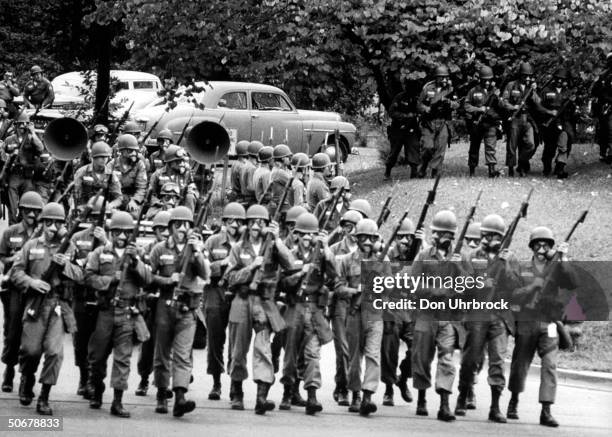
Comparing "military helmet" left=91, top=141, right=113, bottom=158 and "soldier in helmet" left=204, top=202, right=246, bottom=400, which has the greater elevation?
"military helmet" left=91, top=141, right=113, bottom=158

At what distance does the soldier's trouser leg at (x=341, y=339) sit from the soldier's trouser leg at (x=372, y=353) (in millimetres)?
282

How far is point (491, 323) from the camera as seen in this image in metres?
15.7

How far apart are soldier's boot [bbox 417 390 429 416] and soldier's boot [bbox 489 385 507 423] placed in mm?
661

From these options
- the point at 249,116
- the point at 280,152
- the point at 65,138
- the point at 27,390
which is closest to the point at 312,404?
the point at 27,390

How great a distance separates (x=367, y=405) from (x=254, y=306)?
59.2 inches

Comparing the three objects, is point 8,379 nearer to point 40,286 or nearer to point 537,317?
point 40,286

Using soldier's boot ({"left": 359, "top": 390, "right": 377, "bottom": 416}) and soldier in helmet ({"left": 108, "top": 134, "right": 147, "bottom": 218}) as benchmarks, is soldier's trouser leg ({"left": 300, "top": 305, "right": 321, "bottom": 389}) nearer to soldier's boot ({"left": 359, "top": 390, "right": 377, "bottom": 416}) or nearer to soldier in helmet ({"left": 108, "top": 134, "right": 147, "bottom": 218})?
soldier's boot ({"left": 359, "top": 390, "right": 377, "bottom": 416})

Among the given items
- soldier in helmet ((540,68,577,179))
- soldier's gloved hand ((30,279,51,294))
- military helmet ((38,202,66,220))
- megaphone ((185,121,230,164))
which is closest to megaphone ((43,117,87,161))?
megaphone ((185,121,230,164))

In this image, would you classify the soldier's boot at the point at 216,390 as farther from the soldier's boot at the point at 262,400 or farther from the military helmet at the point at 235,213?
the military helmet at the point at 235,213

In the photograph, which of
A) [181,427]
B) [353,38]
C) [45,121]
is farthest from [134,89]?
[181,427]

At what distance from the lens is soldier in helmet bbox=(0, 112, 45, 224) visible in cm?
2211

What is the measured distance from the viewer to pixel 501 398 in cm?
1688

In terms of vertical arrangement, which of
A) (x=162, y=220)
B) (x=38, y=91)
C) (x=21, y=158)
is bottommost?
(x=162, y=220)

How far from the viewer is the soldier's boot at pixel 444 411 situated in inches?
599
